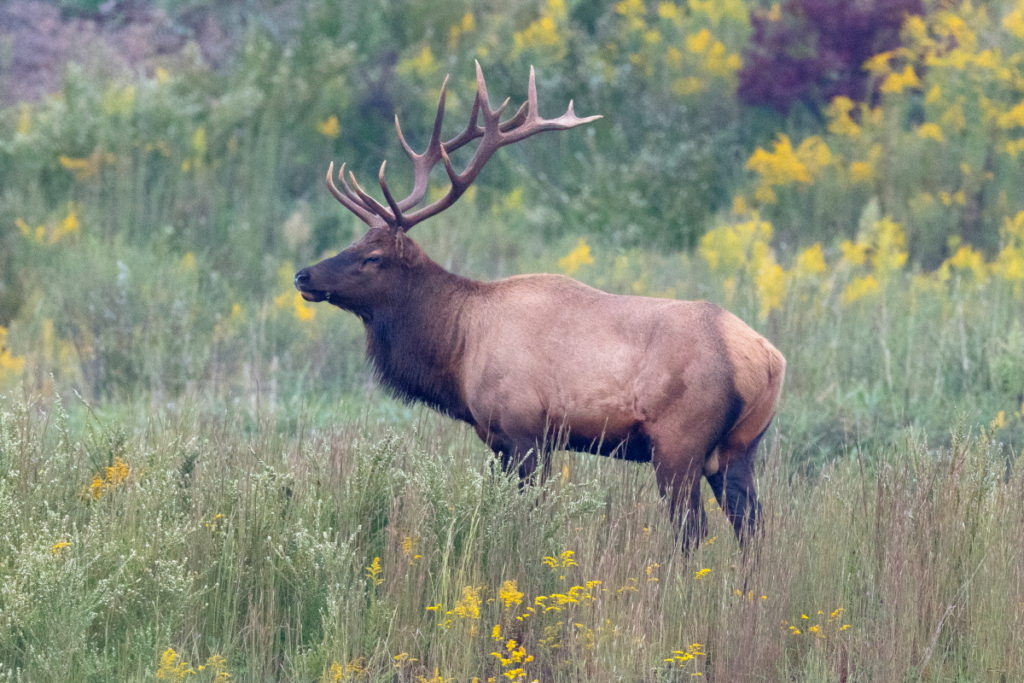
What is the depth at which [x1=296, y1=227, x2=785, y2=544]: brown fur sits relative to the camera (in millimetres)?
6164

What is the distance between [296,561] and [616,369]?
1796mm

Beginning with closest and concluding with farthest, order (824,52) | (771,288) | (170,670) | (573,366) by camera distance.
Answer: (170,670)
(573,366)
(771,288)
(824,52)

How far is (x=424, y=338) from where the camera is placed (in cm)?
709

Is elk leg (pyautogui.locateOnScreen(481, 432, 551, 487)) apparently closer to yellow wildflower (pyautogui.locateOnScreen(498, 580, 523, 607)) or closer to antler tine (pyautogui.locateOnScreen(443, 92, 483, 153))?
yellow wildflower (pyautogui.locateOnScreen(498, 580, 523, 607))

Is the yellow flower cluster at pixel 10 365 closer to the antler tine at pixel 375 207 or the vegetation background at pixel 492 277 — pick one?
the vegetation background at pixel 492 277

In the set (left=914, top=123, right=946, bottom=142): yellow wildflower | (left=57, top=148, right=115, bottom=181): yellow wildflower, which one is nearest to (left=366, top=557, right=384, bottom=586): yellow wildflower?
(left=57, top=148, right=115, bottom=181): yellow wildflower

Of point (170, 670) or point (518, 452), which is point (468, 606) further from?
point (518, 452)

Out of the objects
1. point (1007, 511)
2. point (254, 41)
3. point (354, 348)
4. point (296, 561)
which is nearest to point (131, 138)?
point (254, 41)

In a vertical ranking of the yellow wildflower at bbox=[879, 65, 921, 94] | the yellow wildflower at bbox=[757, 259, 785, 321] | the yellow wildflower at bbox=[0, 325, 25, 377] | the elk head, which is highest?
the yellow wildflower at bbox=[879, 65, 921, 94]

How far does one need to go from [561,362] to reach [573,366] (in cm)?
7

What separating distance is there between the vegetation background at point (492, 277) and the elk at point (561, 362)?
0.72 feet

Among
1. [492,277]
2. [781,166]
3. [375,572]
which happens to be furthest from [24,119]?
[375,572]

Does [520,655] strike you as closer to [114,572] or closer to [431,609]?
[431,609]

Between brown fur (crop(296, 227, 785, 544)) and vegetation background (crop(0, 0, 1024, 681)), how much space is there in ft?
0.67
